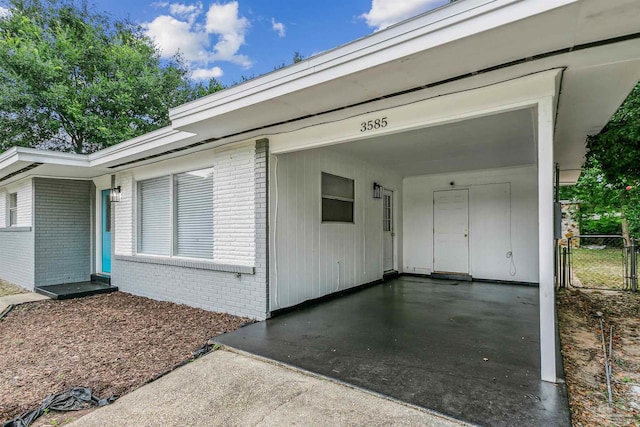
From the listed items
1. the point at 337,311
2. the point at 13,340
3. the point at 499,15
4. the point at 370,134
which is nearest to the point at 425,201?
the point at 337,311

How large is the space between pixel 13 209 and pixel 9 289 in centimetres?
210

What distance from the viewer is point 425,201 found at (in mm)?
7871

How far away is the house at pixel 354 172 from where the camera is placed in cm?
229

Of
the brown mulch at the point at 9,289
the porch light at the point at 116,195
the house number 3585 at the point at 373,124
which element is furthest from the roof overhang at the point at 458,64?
the brown mulch at the point at 9,289

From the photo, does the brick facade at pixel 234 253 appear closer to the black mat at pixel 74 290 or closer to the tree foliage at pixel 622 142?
the black mat at pixel 74 290

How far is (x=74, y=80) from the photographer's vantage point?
39.1ft

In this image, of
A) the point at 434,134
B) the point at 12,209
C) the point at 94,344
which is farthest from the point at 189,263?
the point at 12,209

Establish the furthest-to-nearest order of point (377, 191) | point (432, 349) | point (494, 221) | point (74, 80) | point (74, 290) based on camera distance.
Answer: point (74, 80) < point (494, 221) < point (377, 191) < point (74, 290) < point (432, 349)

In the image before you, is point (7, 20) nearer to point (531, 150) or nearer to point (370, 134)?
point (370, 134)

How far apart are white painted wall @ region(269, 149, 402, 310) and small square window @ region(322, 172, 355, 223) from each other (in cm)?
11

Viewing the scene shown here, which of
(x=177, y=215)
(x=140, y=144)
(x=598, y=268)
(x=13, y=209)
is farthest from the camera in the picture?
(x=598, y=268)

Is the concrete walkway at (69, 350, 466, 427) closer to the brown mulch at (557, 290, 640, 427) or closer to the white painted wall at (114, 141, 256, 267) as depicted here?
the brown mulch at (557, 290, 640, 427)

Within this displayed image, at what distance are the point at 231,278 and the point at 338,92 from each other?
118 inches

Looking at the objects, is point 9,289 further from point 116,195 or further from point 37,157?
point 37,157
